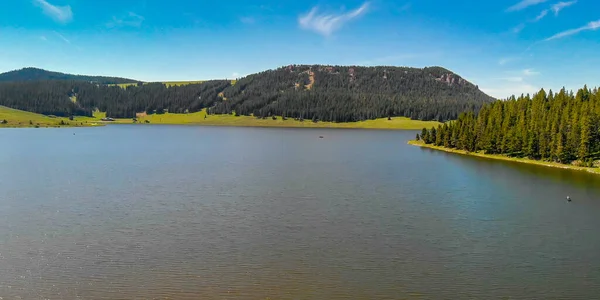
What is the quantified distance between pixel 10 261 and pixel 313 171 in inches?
2126

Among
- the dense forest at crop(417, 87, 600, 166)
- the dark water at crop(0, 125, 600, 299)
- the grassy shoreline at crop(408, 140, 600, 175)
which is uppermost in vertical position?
the dense forest at crop(417, 87, 600, 166)

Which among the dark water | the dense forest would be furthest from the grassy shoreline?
the dark water

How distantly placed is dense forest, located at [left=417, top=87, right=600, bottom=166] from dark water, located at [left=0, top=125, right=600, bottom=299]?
27.7m

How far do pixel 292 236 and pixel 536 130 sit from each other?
8743 cm

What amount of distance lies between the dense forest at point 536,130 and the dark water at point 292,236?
2765 centimetres

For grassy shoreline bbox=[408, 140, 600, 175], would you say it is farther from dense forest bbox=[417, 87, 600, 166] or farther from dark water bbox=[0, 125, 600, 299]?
dark water bbox=[0, 125, 600, 299]

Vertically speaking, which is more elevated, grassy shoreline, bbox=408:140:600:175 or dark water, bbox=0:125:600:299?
grassy shoreline, bbox=408:140:600:175

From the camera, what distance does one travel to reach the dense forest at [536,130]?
9300 cm

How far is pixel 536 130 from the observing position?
10312 centimetres

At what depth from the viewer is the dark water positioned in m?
26.8

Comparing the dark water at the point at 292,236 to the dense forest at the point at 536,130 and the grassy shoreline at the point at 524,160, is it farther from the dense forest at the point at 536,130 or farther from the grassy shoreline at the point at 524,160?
the dense forest at the point at 536,130

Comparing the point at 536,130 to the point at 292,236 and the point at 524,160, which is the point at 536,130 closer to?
the point at 524,160

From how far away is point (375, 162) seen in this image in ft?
310

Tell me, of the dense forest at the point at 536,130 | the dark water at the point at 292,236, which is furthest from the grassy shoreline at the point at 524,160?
the dark water at the point at 292,236
